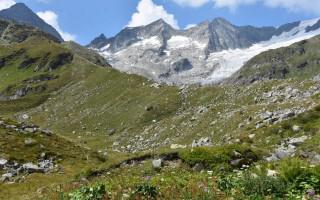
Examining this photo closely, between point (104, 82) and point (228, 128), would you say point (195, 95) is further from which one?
point (104, 82)

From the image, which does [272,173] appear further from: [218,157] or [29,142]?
[29,142]

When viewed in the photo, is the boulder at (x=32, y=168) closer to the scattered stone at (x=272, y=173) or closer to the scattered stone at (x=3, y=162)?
the scattered stone at (x=3, y=162)

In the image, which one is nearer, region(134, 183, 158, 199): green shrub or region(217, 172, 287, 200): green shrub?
region(217, 172, 287, 200): green shrub

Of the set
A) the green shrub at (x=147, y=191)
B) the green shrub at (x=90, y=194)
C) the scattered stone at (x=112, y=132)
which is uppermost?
the scattered stone at (x=112, y=132)

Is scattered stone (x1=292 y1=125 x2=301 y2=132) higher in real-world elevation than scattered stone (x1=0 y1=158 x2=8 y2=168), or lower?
lower

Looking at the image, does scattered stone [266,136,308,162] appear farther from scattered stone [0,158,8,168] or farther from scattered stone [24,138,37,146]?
scattered stone [24,138,37,146]

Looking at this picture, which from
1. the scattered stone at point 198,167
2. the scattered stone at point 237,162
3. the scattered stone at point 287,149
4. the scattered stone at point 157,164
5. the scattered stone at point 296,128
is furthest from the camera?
the scattered stone at point 296,128

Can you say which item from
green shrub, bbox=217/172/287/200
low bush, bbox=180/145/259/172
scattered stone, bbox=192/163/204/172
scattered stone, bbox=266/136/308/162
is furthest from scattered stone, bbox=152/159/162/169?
green shrub, bbox=217/172/287/200

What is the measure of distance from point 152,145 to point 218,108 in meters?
12.9

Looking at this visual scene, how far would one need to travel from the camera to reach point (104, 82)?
543 ft

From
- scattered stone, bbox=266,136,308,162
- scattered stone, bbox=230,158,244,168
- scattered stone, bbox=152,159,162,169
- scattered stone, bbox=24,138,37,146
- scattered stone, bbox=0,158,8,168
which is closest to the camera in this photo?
scattered stone, bbox=230,158,244,168

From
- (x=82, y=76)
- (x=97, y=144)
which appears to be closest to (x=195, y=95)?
(x=97, y=144)

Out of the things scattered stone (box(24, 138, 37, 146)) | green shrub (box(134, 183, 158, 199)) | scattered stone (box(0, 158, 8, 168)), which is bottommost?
green shrub (box(134, 183, 158, 199))

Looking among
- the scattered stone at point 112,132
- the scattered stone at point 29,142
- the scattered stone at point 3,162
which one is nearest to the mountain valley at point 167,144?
the scattered stone at point 29,142
